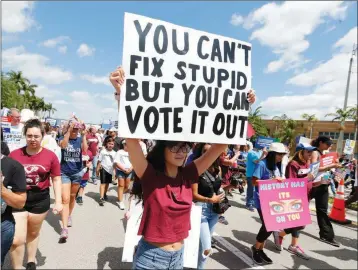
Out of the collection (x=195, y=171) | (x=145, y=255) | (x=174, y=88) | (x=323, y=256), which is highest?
(x=174, y=88)

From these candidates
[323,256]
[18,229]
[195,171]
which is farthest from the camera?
[323,256]

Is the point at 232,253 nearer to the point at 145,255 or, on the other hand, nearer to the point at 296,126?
the point at 145,255

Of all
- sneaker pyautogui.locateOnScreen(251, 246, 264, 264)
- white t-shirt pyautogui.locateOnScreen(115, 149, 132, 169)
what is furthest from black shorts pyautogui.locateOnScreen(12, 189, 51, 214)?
white t-shirt pyautogui.locateOnScreen(115, 149, 132, 169)

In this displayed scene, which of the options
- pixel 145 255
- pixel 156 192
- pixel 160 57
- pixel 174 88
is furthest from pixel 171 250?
pixel 160 57

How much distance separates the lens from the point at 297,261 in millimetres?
4449

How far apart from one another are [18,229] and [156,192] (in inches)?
73.0

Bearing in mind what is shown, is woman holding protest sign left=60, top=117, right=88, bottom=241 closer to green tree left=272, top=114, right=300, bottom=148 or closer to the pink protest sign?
the pink protest sign

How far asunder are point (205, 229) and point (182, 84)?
1995 mm

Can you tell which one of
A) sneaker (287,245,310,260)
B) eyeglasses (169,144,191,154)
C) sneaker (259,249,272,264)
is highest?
eyeglasses (169,144,191,154)

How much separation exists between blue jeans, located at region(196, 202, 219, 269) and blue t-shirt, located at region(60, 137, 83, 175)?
254 cm

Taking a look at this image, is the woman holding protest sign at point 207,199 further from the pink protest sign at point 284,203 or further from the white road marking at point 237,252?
the white road marking at point 237,252

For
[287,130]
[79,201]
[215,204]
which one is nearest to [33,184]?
[215,204]

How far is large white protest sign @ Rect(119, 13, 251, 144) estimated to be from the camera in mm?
1903

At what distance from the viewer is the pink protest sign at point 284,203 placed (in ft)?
13.3
